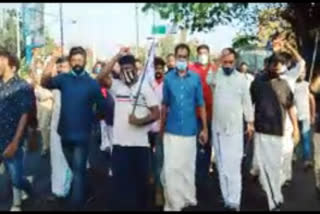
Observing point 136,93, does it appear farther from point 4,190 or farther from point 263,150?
point 4,190

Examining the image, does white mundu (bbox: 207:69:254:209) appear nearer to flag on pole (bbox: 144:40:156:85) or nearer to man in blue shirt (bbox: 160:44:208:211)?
man in blue shirt (bbox: 160:44:208:211)

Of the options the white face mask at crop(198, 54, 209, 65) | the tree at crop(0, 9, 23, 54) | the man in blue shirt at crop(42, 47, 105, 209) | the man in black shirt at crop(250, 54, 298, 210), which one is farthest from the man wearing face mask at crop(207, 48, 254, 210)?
the tree at crop(0, 9, 23, 54)

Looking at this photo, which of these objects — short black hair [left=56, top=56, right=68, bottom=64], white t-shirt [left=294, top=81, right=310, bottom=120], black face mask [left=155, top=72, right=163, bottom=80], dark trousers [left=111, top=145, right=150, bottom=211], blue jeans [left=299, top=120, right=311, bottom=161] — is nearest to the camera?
dark trousers [left=111, top=145, right=150, bottom=211]

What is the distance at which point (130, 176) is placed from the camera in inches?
284

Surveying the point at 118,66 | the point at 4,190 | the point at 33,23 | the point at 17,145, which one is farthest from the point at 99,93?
the point at 33,23

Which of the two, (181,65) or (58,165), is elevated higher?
(181,65)

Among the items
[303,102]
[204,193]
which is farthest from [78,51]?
[303,102]

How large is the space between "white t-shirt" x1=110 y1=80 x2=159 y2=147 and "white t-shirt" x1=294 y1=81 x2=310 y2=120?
380 centimetres

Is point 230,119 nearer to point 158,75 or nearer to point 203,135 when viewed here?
point 203,135

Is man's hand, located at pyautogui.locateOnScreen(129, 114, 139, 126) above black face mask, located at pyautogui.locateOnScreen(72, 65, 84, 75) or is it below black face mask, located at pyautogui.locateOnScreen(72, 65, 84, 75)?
below

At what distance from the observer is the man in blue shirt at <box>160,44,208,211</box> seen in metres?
7.68

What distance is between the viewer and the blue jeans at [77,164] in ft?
25.1

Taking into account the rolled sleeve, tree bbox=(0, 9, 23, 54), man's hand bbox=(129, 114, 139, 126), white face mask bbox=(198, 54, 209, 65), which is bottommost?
tree bbox=(0, 9, 23, 54)

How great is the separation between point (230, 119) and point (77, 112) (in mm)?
1610
